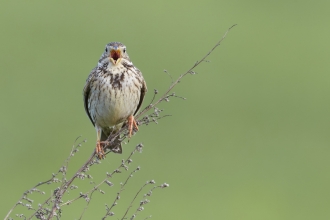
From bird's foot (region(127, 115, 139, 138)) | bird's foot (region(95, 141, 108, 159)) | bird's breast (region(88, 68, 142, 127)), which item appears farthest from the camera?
bird's breast (region(88, 68, 142, 127))

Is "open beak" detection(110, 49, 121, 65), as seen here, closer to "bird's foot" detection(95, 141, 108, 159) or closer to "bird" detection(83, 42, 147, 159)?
"bird" detection(83, 42, 147, 159)

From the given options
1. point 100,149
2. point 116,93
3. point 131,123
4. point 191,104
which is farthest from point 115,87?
point 191,104

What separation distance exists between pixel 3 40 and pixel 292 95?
7554 millimetres

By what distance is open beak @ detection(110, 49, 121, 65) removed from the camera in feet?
25.3

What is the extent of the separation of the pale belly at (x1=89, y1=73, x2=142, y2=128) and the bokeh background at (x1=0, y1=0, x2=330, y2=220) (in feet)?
21.6

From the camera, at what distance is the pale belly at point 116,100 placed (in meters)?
7.71

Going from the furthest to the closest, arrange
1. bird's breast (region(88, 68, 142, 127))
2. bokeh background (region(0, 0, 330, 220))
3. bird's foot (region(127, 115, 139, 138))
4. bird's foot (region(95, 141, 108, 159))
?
bokeh background (region(0, 0, 330, 220)) < bird's breast (region(88, 68, 142, 127)) < bird's foot (region(127, 115, 139, 138)) < bird's foot (region(95, 141, 108, 159))

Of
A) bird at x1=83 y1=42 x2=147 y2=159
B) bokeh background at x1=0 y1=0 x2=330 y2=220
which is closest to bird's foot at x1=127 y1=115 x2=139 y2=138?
bird at x1=83 y1=42 x2=147 y2=159

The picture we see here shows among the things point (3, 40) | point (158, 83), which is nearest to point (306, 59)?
point (158, 83)

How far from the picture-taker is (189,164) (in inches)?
699

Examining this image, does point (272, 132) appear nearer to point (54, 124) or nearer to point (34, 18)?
point (54, 124)

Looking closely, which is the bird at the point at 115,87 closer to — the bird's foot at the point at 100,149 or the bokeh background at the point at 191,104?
the bird's foot at the point at 100,149

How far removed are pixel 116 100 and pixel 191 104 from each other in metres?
12.8

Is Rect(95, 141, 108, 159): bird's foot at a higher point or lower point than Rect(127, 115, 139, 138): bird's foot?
lower
